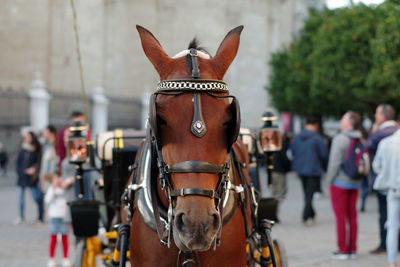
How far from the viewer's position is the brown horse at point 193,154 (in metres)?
2.49

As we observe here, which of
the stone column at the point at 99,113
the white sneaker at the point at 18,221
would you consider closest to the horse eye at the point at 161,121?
the white sneaker at the point at 18,221

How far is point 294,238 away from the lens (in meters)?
9.20

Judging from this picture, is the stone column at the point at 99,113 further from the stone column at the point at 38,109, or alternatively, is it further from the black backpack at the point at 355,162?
the black backpack at the point at 355,162

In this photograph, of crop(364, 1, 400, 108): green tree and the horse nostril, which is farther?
crop(364, 1, 400, 108): green tree

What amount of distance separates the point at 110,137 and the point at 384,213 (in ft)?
16.3

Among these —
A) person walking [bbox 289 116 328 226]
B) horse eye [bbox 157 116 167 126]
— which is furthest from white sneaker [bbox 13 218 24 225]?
horse eye [bbox 157 116 167 126]

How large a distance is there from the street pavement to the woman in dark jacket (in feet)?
1.33

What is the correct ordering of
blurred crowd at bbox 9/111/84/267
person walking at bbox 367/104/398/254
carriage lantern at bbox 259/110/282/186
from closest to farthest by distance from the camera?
carriage lantern at bbox 259/110/282/186 < blurred crowd at bbox 9/111/84/267 < person walking at bbox 367/104/398/254

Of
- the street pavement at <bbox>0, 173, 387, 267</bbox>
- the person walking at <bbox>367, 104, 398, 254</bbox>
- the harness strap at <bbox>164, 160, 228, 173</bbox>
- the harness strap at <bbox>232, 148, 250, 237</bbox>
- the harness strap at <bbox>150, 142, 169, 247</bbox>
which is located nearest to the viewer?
the harness strap at <bbox>164, 160, 228, 173</bbox>

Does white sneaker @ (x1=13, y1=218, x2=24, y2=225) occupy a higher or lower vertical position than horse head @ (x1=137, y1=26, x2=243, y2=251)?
lower

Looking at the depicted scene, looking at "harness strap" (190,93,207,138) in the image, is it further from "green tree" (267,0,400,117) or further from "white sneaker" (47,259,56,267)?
"green tree" (267,0,400,117)

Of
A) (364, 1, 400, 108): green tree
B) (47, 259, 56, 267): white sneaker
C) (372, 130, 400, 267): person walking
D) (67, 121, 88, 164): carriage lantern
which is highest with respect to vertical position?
(364, 1, 400, 108): green tree

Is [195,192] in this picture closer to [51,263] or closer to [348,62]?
[51,263]

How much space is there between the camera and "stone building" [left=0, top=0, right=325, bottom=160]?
2567 cm
